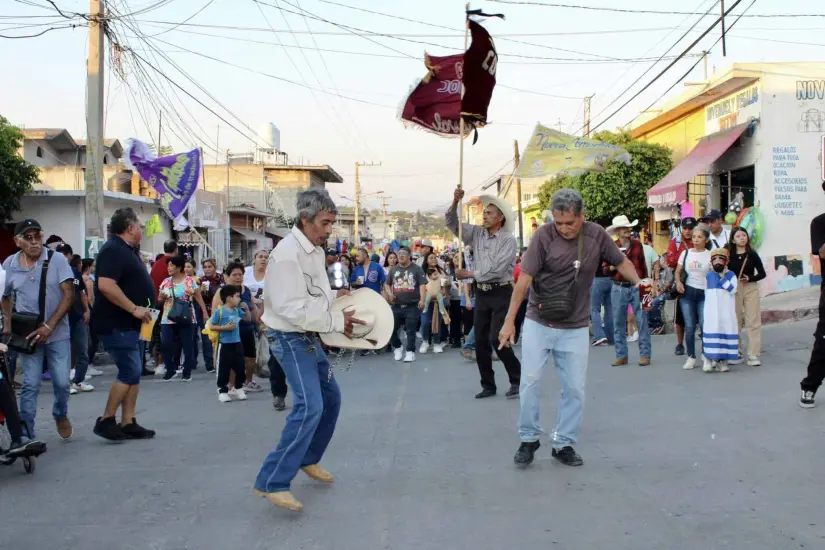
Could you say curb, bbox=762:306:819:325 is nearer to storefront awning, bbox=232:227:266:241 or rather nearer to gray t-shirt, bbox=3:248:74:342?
gray t-shirt, bbox=3:248:74:342

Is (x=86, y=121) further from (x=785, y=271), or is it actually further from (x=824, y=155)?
(x=785, y=271)

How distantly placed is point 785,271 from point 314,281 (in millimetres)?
15731

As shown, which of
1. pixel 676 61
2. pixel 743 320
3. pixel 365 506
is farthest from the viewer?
pixel 676 61

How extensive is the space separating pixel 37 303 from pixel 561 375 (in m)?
4.28

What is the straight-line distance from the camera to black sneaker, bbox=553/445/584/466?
5.58 m

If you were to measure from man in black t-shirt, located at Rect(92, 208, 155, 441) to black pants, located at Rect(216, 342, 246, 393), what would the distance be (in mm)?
2264

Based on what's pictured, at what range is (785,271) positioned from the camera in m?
18.0

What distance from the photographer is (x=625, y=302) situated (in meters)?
10.8

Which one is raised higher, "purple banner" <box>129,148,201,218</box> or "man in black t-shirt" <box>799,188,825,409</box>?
"purple banner" <box>129,148,201,218</box>

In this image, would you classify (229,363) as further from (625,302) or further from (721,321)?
(721,321)

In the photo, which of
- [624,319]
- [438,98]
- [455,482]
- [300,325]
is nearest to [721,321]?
[624,319]

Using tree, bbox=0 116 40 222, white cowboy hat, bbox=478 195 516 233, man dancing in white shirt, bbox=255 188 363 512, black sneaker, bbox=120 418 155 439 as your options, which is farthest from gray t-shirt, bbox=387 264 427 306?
tree, bbox=0 116 40 222

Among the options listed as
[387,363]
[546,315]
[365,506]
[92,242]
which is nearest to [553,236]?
[546,315]

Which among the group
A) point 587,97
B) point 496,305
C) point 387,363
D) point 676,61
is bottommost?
point 387,363
